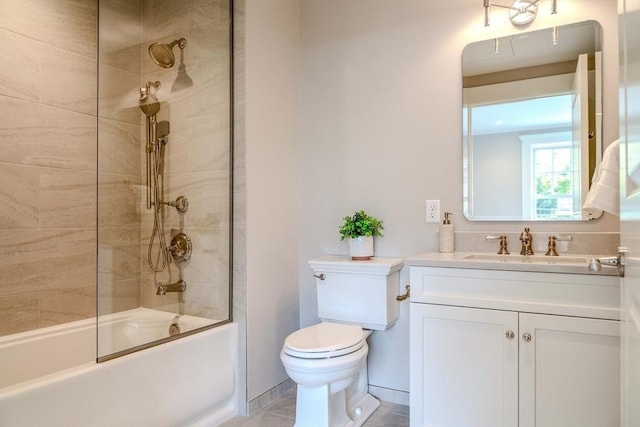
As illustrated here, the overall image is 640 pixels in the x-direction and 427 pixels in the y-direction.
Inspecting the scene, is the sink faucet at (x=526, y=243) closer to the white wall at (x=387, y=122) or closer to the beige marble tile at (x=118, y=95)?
the white wall at (x=387, y=122)

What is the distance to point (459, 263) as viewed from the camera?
1.77 meters

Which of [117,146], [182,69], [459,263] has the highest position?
[182,69]

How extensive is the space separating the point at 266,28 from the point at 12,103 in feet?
4.52

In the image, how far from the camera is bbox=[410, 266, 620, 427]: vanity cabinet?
5.07 feet

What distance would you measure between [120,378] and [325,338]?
0.89 meters

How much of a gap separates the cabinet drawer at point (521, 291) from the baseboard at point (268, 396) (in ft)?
3.53

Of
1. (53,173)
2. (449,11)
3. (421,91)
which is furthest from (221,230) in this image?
(449,11)

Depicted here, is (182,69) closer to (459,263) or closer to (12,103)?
(12,103)

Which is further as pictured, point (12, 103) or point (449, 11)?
point (449, 11)

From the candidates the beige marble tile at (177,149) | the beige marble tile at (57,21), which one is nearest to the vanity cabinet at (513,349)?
the beige marble tile at (177,149)

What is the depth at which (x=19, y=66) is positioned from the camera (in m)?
2.10

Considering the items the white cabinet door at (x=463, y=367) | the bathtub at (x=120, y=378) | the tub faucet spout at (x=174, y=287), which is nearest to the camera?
the bathtub at (x=120, y=378)

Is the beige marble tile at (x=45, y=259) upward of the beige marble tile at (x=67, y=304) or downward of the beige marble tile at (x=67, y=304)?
upward

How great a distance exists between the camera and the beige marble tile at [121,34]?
2268mm
